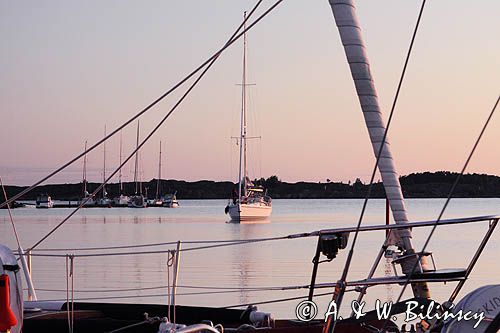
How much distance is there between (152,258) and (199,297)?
1333cm

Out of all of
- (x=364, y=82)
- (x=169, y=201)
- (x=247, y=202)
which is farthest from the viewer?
(x=169, y=201)

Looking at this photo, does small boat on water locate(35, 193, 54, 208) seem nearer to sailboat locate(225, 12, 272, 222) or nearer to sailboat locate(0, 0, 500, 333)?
sailboat locate(225, 12, 272, 222)

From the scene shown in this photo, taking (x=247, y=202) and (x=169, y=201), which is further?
(x=169, y=201)

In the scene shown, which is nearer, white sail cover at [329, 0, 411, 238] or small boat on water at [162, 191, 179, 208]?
white sail cover at [329, 0, 411, 238]

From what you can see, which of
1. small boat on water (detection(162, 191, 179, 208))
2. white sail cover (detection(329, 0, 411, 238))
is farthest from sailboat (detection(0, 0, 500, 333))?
small boat on water (detection(162, 191, 179, 208))

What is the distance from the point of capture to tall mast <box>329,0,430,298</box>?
8.71 metres

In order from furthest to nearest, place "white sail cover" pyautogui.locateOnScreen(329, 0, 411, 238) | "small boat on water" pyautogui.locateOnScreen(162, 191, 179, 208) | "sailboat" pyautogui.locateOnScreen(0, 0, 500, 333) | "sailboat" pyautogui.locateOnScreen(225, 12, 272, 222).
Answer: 1. "small boat on water" pyautogui.locateOnScreen(162, 191, 179, 208)
2. "sailboat" pyautogui.locateOnScreen(225, 12, 272, 222)
3. "white sail cover" pyautogui.locateOnScreen(329, 0, 411, 238)
4. "sailboat" pyautogui.locateOnScreen(0, 0, 500, 333)

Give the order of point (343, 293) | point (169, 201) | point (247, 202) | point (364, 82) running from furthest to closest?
1. point (169, 201)
2. point (247, 202)
3. point (364, 82)
4. point (343, 293)

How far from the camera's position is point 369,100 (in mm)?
8773

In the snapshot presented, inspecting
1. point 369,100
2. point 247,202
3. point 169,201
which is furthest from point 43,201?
Answer: point 369,100

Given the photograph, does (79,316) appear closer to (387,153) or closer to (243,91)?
(387,153)

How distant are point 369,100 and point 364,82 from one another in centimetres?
16

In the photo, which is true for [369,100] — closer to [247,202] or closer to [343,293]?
[343,293]

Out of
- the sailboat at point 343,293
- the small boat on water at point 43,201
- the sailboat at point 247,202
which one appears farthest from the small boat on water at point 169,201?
the sailboat at point 343,293
